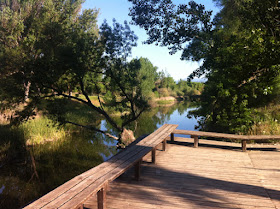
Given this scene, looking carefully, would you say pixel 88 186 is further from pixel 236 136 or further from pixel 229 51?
pixel 229 51

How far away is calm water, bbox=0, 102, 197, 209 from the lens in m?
8.59

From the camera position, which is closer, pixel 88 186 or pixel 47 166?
pixel 88 186

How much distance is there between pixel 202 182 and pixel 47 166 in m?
8.77

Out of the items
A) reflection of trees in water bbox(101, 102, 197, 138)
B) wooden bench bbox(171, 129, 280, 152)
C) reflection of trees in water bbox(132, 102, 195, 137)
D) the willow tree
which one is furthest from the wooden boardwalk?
reflection of trees in water bbox(132, 102, 195, 137)

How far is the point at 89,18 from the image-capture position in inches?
1212

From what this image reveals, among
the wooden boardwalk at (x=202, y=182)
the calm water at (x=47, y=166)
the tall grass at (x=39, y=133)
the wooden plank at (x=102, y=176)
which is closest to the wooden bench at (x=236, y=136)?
the wooden boardwalk at (x=202, y=182)

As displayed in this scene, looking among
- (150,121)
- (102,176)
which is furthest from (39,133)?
(150,121)

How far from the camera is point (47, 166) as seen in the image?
11250 millimetres

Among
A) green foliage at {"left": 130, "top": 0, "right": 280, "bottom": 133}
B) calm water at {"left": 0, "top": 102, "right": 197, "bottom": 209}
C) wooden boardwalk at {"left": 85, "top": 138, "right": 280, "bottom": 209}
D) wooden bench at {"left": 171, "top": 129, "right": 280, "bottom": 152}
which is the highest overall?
green foliage at {"left": 130, "top": 0, "right": 280, "bottom": 133}

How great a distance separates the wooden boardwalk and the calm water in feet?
16.7

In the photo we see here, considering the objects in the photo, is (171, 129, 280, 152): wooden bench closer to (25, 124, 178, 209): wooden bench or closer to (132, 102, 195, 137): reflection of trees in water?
(25, 124, 178, 209): wooden bench

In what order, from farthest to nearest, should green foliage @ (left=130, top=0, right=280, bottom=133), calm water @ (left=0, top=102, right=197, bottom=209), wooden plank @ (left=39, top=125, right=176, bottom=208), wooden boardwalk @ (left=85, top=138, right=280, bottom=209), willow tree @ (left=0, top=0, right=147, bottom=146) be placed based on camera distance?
willow tree @ (left=0, top=0, right=147, bottom=146) < calm water @ (left=0, top=102, right=197, bottom=209) < green foliage @ (left=130, top=0, right=280, bottom=133) < wooden boardwalk @ (left=85, top=138, right=280, bottom=209) < wooden plank @ (left=39, top=125, right=176, bottom=208)

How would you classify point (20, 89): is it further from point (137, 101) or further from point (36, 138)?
point (137, 101)

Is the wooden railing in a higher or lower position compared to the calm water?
higher
